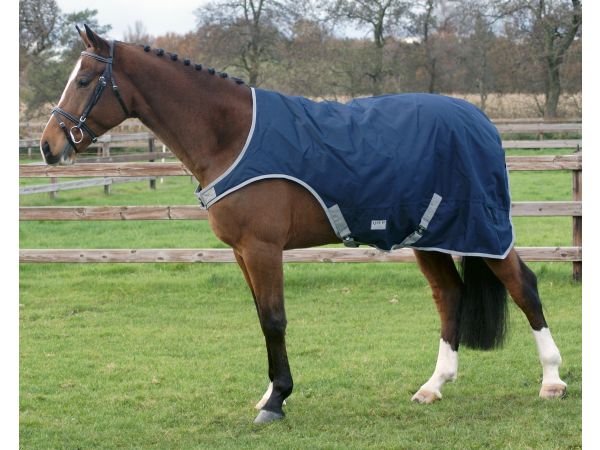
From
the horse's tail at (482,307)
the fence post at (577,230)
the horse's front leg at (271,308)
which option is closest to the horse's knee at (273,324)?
the horse's front leg at (271,308)

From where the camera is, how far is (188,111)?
448 centimetres

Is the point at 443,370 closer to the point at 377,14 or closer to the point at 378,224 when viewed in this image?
the point at 378,224

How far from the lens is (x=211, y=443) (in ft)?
13.3

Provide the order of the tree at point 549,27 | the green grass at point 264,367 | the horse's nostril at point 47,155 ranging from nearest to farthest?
1. the green grass at point 264,367
2. the horse's nostril at point 47,155
3. the tree at point 549,27

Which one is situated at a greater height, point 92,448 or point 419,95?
point 419,95

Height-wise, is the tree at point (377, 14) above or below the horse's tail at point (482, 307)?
above

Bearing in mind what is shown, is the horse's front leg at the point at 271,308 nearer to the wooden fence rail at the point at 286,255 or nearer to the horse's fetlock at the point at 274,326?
the horse's fetlock at the point at 274,326

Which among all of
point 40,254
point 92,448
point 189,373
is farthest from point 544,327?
point 40,254

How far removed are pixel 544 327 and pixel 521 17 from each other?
24.6 metres

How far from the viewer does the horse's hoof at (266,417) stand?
438cm

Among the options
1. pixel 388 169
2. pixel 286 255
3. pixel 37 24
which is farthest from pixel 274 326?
pixel 37 24

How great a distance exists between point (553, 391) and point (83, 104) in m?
3.22

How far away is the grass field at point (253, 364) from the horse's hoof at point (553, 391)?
0.07 meters

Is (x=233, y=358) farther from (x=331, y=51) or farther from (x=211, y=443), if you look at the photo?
(x=331, y=51)
